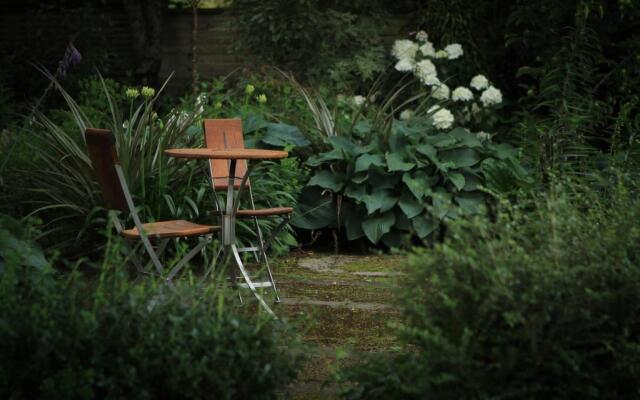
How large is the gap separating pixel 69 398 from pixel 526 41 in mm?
7382

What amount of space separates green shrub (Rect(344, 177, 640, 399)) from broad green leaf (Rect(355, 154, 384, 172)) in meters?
3.69

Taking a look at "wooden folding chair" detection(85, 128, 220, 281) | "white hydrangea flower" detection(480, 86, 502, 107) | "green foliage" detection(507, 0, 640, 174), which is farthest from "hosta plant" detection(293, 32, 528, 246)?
"wooden folding chair" detection(85, 128, 220, 281)

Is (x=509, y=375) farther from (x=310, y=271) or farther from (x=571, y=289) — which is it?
(x=310, y=271)

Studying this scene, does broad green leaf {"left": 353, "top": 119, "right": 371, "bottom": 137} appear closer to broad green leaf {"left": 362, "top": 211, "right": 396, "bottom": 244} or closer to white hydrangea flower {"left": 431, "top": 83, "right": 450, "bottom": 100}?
broad green leaf {"left": 362, "top": 211, "right": 396, "bottom": 244}

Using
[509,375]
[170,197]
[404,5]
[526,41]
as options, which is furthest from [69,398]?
[404,5]

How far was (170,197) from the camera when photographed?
5.85 meters

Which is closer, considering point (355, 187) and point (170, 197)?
point (170, 197)

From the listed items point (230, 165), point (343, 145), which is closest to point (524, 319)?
point (230, 165)

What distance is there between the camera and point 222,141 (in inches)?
214

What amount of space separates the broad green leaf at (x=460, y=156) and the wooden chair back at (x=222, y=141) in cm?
196

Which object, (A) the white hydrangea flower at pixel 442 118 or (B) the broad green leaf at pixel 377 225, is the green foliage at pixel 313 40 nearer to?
(A) the white hydrangea flower at pixel 442 118

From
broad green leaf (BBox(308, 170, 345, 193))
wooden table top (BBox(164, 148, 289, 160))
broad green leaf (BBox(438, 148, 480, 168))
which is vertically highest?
broad green leaf (BBox(438, 148, 480, 168))

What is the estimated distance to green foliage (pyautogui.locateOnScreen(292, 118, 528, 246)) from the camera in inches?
260

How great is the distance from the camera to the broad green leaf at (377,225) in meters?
6.52
